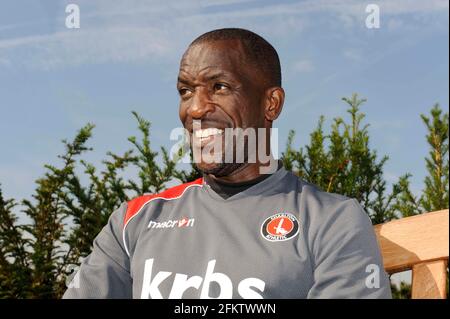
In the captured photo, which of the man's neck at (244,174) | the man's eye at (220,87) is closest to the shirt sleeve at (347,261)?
the man's neck at (244,174)

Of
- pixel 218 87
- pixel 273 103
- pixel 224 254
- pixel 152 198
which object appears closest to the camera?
pixel 224 254

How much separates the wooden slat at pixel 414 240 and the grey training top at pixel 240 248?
235mm

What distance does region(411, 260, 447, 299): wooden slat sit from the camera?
2631mm

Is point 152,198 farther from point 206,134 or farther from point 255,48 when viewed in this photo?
point 255,48

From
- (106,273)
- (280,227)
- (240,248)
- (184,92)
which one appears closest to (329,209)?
(280,227)

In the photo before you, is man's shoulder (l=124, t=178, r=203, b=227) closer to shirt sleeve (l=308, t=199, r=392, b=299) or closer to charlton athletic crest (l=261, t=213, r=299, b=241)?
charlton athletic crest (l=261, t=213, r=299, b=241)

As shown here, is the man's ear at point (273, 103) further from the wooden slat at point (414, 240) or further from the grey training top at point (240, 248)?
the wooden slat at point (414, 240)

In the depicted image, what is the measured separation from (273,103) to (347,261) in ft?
2.82

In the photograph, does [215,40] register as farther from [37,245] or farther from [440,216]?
[37,245]

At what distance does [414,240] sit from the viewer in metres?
2.66

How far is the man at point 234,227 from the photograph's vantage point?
2.41 metres
